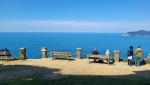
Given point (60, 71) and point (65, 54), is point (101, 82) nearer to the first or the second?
point (60, 71)

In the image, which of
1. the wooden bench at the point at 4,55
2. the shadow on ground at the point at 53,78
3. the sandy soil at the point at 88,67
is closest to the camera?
the shadow on ground at the point at 53,78

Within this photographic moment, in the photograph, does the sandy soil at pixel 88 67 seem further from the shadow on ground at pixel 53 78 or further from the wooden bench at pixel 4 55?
the wooden bench at pixel 4 55

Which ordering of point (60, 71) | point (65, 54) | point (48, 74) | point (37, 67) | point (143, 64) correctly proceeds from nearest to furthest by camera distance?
point (48, 74) → point (60, 71) → point (37, 67) → point (143, 64) → point (65, 54)

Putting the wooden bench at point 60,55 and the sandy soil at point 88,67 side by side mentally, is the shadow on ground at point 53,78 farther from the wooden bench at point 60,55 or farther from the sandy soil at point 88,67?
the wooden bench at point 60,55

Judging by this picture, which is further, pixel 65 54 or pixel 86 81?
pixel 65 54

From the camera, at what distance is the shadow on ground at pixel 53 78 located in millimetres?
15688

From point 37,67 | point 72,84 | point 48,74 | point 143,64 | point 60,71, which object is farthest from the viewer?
Result: point 143,64

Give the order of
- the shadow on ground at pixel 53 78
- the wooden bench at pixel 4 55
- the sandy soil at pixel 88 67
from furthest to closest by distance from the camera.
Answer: the wooden bench at pixel 4 55 < the sandy soil at pixel 88 67 < the shadow on ground at pixel 53 78

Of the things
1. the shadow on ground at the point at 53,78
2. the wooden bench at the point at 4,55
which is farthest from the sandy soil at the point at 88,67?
the wooden bench at the point at 4,55

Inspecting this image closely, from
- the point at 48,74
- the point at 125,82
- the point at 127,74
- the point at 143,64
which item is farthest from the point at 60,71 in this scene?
the point at 143,64

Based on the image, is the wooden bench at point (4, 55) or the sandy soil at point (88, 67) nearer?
the sandy soil at point (88, 67)

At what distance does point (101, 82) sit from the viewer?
51.8ft

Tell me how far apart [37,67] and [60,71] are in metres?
2.65

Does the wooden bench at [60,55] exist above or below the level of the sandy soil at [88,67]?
above
